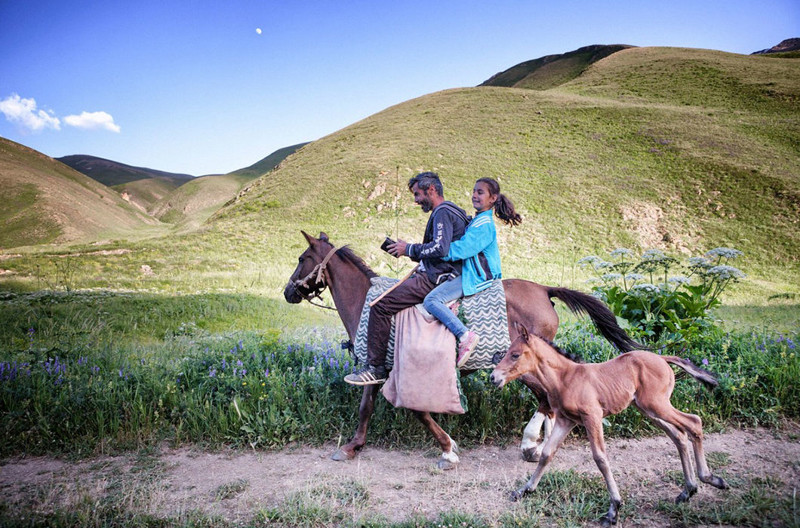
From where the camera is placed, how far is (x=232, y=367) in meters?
6.57

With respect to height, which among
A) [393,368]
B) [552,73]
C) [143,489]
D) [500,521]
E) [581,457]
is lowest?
[581,457]

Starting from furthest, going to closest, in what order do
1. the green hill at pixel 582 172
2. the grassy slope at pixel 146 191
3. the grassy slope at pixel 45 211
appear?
the grassy slope at pixel 146 191 < the grassy slope at pixel 45 211 < the green hill at pixel 582 172

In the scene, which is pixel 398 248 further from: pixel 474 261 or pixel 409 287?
pixel 474 261

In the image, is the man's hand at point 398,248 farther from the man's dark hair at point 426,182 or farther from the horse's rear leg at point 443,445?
the horse's rear leg at point 443,445

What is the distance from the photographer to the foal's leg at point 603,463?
12.4ft

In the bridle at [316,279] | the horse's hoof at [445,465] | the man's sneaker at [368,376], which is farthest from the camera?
the bridle at [316,279]

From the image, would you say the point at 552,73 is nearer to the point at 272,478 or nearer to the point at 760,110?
the point at 760,110

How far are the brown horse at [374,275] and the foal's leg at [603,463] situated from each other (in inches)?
29.1

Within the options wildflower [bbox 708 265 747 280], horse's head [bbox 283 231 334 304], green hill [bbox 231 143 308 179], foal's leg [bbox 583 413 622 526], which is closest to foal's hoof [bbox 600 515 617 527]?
foal's leg [bbox 583 413 622 526]

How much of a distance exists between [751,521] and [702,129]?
5277 centimetres

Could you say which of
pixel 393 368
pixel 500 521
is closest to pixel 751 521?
pixel 500 521

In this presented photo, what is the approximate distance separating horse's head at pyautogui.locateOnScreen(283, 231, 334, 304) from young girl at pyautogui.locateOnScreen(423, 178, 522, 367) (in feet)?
5.33

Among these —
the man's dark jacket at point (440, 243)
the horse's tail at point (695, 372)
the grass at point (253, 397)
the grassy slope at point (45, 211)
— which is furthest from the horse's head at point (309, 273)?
the grassy slope at point (45, 211)

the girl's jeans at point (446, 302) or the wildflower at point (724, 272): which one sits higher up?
the girl's jeans at point (446, 302)
